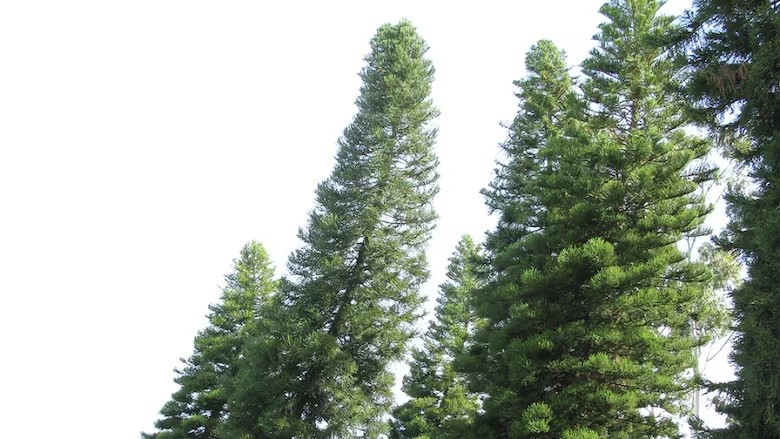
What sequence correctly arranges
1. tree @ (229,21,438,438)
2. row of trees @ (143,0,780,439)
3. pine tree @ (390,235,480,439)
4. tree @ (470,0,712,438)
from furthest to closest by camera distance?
1. pine tree @ (390,235,480,439)
2. tree @ (229,21,438,438)
3. tree @ (470,0,712,438)
4. row of trees @ (143,0,780,439)

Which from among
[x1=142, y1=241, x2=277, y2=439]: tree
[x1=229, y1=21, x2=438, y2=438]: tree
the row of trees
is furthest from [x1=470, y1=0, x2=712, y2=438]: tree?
[x1=142, y1=241, x2=277, y2=439]: tree

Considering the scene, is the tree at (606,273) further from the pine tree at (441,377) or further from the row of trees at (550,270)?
the pine tree at (441,377)

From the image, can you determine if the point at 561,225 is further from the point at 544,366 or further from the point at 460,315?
the point at 460,315

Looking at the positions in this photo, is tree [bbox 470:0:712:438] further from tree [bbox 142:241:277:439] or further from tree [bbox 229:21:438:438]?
tree [bbox 142:241:277:439]

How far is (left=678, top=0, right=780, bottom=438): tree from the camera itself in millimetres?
7789

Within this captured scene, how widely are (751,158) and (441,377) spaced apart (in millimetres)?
16151

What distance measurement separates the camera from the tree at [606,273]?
474 inches

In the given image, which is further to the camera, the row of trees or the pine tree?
the pine tree

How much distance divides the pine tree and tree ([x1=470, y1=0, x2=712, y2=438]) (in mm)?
7614

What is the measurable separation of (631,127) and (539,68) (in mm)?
5450

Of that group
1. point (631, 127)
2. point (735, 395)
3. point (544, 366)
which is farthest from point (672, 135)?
point (735, 395)

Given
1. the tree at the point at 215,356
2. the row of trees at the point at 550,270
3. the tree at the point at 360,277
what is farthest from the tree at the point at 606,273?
the tree at the point at 215,356

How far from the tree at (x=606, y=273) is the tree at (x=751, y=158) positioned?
769 millimetres

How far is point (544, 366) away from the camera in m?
12.3
